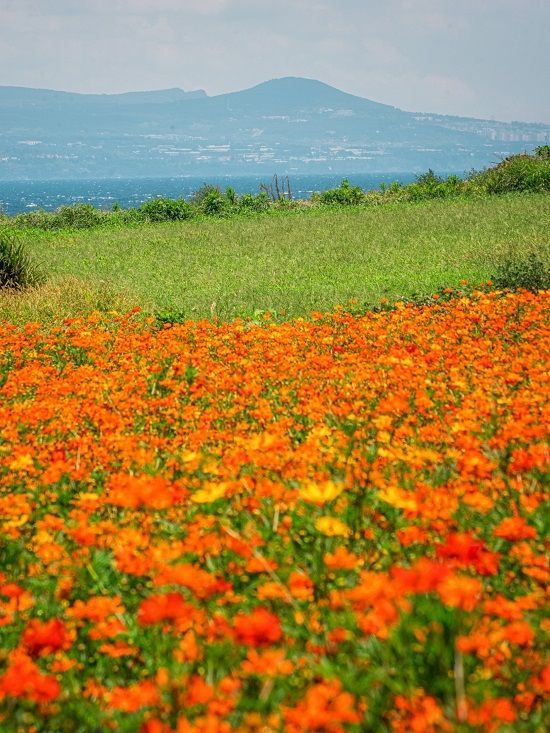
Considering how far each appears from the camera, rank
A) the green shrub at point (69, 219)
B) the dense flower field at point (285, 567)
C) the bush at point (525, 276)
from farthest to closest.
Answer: the green shrub at point (69, 219) → the bush at point (525, 276) → the dense flower field at point (285, 567)

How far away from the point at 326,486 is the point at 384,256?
44.7ft

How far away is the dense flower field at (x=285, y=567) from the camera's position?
167cm

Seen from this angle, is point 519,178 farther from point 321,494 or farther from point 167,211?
point 321,494

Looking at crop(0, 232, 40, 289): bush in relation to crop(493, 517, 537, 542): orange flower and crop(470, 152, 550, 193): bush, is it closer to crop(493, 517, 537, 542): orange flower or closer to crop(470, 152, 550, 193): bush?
crop(493, 517, 537, 542): orange flower

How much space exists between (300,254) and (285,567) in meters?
14.8

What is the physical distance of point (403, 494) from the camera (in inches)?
94.0

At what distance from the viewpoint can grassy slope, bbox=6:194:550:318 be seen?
11.9m

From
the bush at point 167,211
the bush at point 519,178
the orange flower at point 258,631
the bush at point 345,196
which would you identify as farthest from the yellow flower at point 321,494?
the bush at point 345,196

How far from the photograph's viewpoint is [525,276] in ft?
33.7

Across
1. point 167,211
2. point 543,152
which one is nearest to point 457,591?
point 167,211

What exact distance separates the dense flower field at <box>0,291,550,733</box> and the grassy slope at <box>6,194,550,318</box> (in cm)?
539

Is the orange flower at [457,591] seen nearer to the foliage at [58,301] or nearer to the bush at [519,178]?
the foliage at [58,301]

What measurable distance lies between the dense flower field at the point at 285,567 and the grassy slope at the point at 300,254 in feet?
17.7

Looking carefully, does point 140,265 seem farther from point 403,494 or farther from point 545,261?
point 403,494
